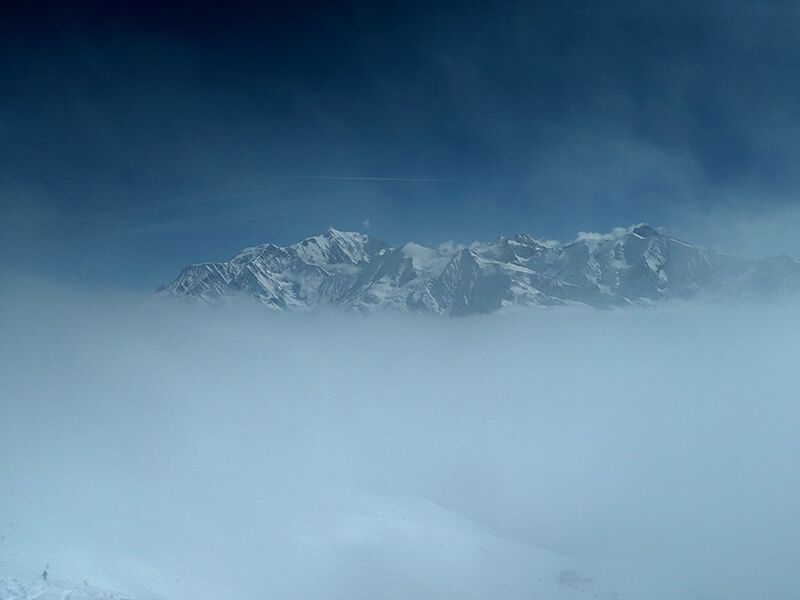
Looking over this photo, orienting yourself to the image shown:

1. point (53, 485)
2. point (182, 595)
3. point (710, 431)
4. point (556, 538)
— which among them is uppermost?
point (710, 431)

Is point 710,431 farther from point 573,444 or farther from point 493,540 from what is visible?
point 493,540

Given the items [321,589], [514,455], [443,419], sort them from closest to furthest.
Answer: [321,589]
[514,455]
[443,419]

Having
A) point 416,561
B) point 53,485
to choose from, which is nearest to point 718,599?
point 416,561

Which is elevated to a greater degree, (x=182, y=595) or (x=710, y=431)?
(x=710, y=431)

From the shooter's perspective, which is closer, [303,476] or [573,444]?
[303,476]

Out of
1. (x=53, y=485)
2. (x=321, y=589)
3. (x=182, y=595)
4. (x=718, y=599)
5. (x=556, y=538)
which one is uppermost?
(x=556, y=538)

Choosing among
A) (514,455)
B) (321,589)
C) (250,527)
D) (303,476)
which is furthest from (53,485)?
(514,455)

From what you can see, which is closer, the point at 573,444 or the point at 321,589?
the point at 321,589

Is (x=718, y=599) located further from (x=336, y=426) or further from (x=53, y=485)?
(x=336, y=426)

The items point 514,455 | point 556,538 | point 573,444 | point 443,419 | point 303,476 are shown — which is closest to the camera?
point 556,538
